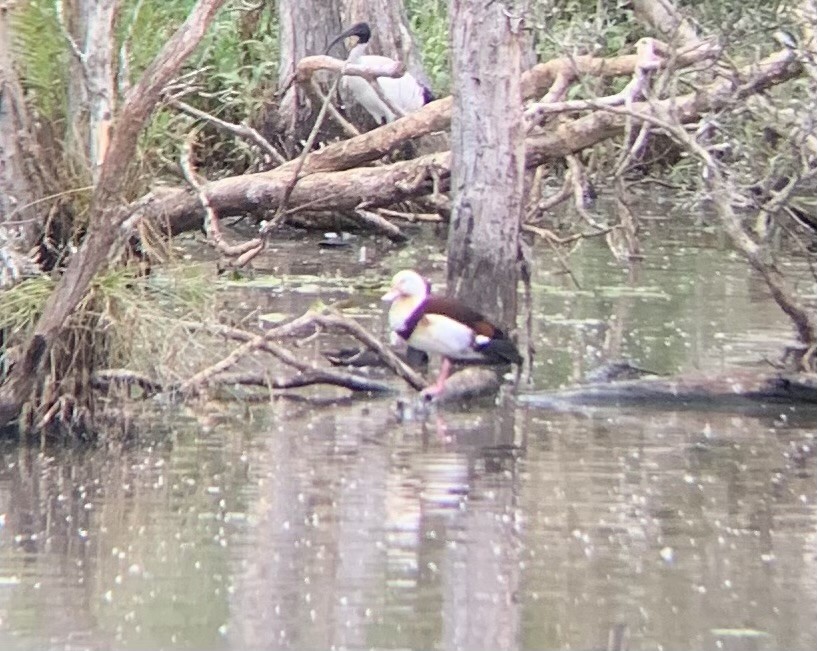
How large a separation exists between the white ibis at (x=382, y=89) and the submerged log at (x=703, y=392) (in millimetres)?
6983

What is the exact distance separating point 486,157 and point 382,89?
5900 mm

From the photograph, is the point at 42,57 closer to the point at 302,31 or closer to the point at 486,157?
the point at 486,157

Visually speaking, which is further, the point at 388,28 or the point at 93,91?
the point at 388,28

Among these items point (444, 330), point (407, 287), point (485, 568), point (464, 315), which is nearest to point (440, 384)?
point (444, 330)

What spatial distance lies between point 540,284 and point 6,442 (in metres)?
7.42

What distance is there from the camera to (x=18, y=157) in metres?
9.32

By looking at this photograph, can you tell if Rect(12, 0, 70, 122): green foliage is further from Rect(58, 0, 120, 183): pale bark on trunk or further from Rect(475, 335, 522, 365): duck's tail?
Rect(475, 335, 522, 365): duck's tail

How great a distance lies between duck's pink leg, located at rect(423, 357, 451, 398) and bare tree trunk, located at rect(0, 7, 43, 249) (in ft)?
8.09

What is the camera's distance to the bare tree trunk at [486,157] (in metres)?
11.6

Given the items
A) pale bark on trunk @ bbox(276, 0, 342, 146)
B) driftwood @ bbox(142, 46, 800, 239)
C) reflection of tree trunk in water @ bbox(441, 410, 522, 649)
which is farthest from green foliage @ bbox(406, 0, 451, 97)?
reflection of tree trunk in water @ bbox(441, 410, 522, 649)

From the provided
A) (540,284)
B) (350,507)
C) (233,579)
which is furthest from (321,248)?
(233,579)

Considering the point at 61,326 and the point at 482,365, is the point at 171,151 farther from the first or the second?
the point at 61,326

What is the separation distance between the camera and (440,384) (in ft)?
35.6

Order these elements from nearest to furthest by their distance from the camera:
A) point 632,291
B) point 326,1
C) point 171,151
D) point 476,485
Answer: point 476,485 → point 171,151 → point 632,291 → point 326,1
